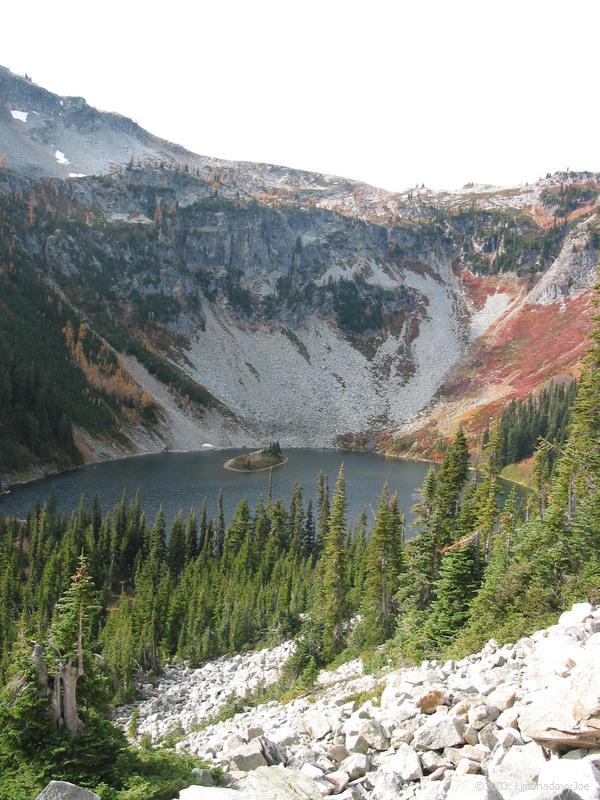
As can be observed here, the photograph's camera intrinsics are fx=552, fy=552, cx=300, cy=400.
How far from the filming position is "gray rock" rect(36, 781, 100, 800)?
33.2 ft

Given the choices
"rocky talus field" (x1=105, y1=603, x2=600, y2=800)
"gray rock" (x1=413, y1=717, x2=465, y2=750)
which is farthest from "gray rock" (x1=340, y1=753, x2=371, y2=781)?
"gray rock" (x1=413, y1=717, x2=465, y2=750)

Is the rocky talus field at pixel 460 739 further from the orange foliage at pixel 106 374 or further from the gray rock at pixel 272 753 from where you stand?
the orange foliage at pixel 106 374

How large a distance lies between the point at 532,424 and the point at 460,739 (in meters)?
151

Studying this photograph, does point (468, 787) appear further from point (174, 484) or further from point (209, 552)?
point (174, 484)

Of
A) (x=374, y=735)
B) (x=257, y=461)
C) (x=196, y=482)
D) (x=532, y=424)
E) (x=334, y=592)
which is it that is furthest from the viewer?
(x=257, y=461)

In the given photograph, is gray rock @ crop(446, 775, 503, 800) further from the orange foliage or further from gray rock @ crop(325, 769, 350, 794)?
the orange foliage

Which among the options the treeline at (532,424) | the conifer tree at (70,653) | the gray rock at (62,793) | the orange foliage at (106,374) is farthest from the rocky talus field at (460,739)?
the orange foliage at (106,374)

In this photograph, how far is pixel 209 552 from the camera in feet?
264

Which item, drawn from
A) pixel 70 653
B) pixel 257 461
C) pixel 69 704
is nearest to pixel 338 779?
pixel 69 704

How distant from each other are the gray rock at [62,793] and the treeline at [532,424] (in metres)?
144

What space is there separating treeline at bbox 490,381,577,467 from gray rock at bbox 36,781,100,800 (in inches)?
5650

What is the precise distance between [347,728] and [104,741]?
20.5 feet

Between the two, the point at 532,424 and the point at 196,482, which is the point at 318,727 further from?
the point at 532,424

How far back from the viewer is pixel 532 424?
15025 cm
